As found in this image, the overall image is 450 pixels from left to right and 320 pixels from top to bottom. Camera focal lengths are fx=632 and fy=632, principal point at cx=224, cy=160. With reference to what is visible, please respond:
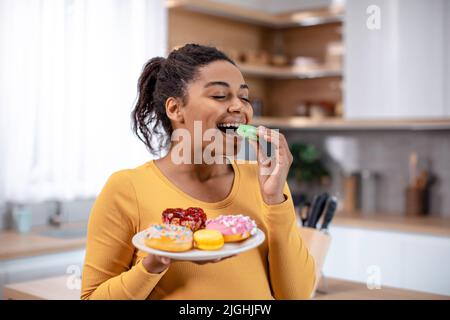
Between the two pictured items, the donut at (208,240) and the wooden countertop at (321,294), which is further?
the wooden countertop at (321,294)

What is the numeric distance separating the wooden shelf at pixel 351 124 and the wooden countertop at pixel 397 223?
539 millimetres

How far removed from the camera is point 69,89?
10.4 feet

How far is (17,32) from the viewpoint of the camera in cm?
297

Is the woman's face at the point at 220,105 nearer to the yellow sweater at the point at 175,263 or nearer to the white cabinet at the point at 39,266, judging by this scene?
the yellow sweater at the point at 175,263

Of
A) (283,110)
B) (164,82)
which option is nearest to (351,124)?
(283,110)

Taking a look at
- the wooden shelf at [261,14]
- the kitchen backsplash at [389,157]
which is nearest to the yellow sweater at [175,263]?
the wooden shelf at [261,14]

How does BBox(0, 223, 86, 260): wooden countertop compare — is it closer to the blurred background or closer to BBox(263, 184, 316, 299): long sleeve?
the blurred background

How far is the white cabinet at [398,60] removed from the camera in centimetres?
349

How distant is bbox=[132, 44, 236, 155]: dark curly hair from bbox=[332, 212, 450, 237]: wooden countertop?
86.8 inches

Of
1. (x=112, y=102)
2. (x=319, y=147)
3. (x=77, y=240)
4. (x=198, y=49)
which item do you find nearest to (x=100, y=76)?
(x=112, y=102)

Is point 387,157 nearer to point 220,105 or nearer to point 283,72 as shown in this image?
point 283,72

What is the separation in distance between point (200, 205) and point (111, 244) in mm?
188

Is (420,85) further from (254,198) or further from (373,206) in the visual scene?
(254,198)

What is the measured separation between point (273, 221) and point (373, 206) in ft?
9.76
